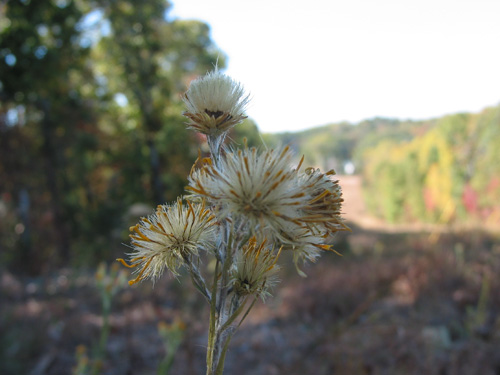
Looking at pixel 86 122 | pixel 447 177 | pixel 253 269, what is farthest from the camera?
pixel 447 177

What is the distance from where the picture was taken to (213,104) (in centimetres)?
91

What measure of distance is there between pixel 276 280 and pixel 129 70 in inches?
597

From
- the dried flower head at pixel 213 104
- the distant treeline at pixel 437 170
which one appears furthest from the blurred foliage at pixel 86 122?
the dried flower head at pixel 213 104

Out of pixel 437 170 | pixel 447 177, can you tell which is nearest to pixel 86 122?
pixel 447 177

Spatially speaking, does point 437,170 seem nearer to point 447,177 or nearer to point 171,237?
point 447,177

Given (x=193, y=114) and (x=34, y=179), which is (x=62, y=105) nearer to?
(x=34, y=179)

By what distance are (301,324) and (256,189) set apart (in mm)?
6189

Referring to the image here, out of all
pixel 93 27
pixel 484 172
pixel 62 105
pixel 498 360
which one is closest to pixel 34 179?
pixel 62 105

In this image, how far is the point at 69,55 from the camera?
1044cm

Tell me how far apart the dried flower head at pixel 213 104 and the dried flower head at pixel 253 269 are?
1.00 ft

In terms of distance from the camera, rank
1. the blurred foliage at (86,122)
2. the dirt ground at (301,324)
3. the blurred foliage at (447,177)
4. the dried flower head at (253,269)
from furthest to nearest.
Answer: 1. the blurred foliage at (447,177)
2. the blurred foliage at (86,122)
3. the dirt ground at (301,324)
4. the dried flower head at (253,269)

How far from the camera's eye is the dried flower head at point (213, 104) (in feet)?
2.97

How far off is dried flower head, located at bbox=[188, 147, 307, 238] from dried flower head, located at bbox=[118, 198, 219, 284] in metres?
0.09

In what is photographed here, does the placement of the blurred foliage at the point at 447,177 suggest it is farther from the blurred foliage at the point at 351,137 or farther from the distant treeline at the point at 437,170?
the blurred foliage at the point at 351,137
